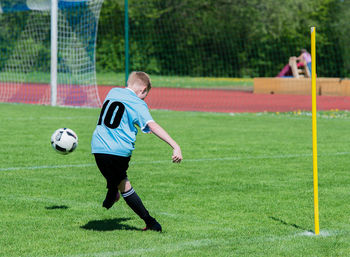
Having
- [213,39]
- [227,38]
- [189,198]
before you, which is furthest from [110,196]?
[213,39]

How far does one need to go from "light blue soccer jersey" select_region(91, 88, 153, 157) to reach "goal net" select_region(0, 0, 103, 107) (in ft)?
55.7

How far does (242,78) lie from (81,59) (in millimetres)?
17147

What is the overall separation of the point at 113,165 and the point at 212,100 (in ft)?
73.7

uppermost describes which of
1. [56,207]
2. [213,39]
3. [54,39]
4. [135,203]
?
[54,39]

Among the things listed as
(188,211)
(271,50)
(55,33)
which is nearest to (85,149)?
(188,211)

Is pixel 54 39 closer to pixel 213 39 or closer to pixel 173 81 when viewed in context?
pixel 173 81

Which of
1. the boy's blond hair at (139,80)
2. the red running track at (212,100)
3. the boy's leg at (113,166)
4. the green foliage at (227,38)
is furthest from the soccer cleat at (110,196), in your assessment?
the green foliage at (227,38)

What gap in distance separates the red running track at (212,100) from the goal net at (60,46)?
0.12m

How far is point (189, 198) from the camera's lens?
8016 mm

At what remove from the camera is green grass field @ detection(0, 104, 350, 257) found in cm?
579

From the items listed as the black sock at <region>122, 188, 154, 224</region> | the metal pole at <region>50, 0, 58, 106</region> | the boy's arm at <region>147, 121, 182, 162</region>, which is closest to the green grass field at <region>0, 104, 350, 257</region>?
the black sock at <region>122, 188, 154, 224</region>

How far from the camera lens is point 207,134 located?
15133mm

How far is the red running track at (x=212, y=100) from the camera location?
24.1 metres

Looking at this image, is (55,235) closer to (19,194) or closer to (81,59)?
(19,194)
